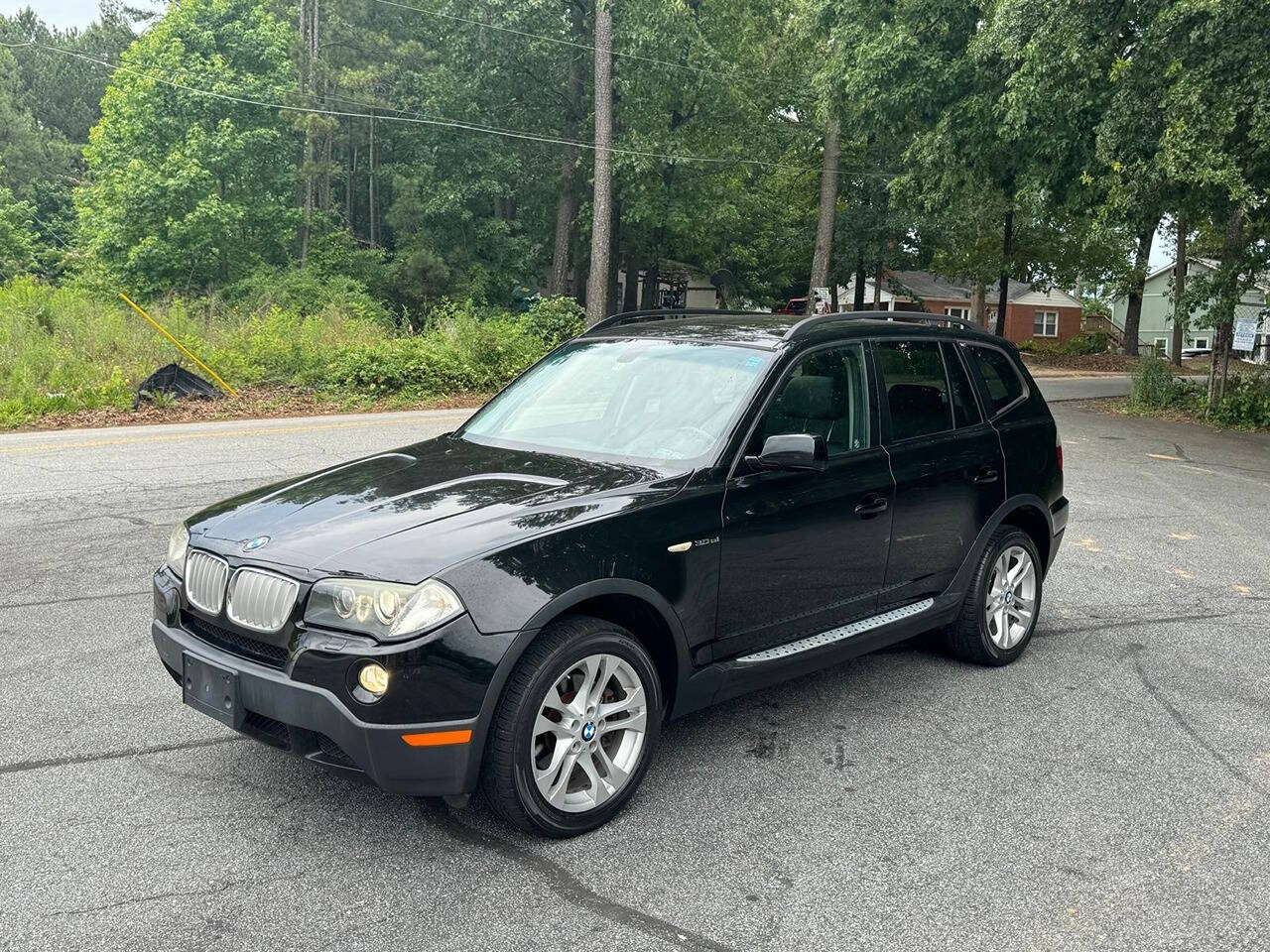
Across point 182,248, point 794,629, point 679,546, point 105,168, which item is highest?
point 105,168

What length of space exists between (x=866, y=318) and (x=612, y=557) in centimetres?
215

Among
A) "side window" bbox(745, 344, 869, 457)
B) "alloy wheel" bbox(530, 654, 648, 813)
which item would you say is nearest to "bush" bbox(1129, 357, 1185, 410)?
"side window" bbox(745, 344, 869, 457)

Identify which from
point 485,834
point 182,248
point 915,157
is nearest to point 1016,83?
point 915,157

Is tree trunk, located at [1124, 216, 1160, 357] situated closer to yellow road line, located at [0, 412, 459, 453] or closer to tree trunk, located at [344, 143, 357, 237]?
yellow road line, located at [0, 412, 459, 453]

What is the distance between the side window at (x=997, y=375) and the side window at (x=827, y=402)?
1.07 m

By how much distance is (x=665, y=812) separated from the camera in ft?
12.4

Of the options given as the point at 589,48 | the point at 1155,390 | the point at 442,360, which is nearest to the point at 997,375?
the point at 442,360

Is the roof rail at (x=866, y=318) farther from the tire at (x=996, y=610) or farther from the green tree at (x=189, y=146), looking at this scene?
the green tree at (x=189, y=146)

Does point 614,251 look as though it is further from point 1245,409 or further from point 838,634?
point 838,634

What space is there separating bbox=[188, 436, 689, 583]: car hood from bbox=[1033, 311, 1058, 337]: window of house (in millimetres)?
72515

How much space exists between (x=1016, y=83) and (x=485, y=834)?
1675cm

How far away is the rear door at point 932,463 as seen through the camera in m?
4.84

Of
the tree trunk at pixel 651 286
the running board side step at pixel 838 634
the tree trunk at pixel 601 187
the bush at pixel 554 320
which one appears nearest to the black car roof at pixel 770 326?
the running board side step at pixel 838 634

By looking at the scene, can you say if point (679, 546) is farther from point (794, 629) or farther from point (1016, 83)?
point (1016, 83)
